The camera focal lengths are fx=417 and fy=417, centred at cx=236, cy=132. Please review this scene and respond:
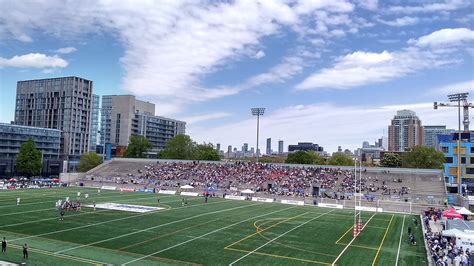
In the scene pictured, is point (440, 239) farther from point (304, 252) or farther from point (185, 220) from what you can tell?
point (185, 220)

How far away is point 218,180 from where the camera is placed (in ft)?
262

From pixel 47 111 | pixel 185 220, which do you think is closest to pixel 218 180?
pixel 185 220

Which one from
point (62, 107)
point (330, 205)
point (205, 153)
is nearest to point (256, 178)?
point (330, 205)

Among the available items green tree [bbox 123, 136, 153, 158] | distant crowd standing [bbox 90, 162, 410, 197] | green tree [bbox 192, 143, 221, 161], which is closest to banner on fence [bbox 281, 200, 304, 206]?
distant crowd standing [bbox 90, 162, 410, 197]

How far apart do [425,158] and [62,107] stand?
4957 inches

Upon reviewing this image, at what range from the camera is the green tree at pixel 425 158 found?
316ft

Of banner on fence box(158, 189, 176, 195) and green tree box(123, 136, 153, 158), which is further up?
green tree box(123, 136, 153, 158)

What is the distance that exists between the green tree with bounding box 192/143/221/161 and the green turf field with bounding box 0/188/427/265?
242 ft

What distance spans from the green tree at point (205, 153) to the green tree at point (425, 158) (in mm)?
54506

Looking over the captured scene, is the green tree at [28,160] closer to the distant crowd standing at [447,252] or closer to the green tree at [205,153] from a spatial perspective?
the green tree at [205,153]

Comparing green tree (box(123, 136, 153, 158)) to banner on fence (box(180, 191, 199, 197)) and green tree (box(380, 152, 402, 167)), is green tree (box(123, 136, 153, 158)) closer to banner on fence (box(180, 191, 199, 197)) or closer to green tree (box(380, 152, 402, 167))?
banner on fence (box(180, 191, 199, 197))

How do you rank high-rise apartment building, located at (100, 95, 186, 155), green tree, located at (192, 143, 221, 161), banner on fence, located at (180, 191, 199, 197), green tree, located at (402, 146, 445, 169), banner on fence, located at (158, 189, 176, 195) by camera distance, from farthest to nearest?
1. high-rise apartment building, located at (100, 95, 186, 155)
2. green tree, located at (192, 143, 221, 161)
3. green tree, located at (402, 146, 445, 169)
4. banner on fence, located at (158, 189, 176, 195)
5. banner on fence, located at (180, 191, 199, 197)

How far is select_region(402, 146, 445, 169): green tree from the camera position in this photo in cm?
9644

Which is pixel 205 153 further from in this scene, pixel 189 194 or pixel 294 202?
pixel 294 202
